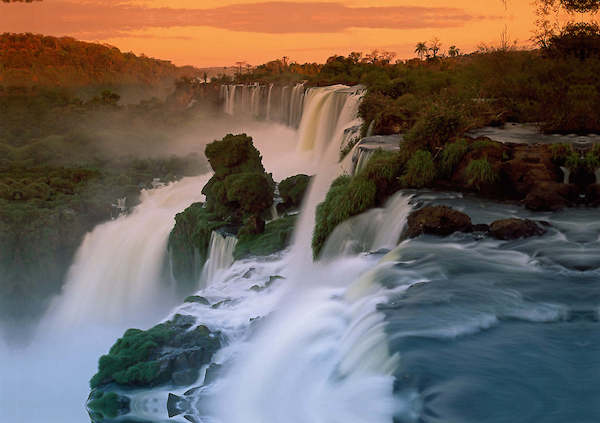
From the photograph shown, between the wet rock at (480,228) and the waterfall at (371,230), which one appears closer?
the wet rock at (480,228)

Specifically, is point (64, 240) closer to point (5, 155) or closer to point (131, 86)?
point (5, 155)

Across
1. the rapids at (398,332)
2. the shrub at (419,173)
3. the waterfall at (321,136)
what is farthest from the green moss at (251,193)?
the shrub at (419,173)

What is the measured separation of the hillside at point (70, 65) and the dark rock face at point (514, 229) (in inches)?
2805

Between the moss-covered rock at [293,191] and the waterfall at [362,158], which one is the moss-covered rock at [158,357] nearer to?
the waterfall at [362,158]

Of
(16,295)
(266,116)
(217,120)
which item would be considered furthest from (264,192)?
(217,120)

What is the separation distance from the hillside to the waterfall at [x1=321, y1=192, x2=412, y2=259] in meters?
68.7

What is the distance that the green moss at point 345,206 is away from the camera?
13.3 metres

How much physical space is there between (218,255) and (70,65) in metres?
81.4

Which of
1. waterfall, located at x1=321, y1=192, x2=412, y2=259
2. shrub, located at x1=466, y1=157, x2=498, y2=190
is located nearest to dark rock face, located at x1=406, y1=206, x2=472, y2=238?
waterfall, located at x1=321, y1=192, x2=412, y2=259

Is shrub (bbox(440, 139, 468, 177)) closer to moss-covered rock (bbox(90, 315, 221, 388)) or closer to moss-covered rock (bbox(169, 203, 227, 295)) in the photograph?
moss-covered rock (bbox(90, 315, 221, 388))

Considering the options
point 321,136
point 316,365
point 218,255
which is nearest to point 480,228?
point 316,365

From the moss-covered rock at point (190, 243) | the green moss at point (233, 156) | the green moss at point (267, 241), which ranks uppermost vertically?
the green moss at point (233, 156)

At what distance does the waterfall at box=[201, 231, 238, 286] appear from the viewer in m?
17.5

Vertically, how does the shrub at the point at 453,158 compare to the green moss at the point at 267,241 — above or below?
above
